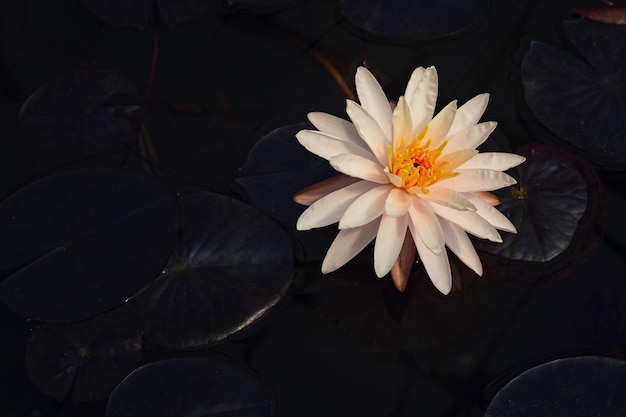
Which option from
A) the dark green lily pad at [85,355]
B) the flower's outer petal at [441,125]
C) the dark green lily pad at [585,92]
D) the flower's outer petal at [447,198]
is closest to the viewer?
the flower's outer petal at [447,198]

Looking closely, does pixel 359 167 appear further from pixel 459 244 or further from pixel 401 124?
pixel 459 244

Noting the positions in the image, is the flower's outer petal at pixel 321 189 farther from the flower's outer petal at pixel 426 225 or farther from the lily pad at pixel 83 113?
→ the lily pad at pixel 83 113

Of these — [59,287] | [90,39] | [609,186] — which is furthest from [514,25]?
[59,287]

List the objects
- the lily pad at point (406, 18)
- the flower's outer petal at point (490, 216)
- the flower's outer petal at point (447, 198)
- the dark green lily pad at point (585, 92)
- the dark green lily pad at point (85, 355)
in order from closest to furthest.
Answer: the flower's outer petal at point (447, 198) < the flower's outer petal at point (490, 216) < the dark green lily pad at point (85, 355) < the dark green lily pad at point (585, 92) < the lily pad at point (406, 18)

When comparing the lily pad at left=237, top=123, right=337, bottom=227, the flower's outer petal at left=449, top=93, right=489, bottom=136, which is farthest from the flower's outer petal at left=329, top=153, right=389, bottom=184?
the lily pad at left=237, top=123, right=337, bottom=227

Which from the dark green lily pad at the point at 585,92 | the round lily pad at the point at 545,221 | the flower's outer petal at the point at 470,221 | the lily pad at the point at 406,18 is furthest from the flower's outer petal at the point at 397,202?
the lily pad at the point at 406,18

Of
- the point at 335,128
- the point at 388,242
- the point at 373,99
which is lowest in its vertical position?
the point at 388,242

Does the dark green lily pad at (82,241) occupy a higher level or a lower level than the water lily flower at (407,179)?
lower

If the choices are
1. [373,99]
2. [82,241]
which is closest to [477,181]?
[373,99]
